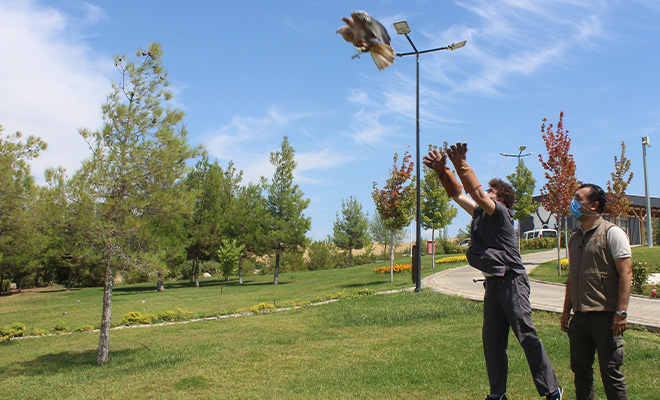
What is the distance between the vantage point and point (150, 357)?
8.87m

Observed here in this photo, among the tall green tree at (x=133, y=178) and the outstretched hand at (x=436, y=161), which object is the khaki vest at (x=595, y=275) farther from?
the tall green tree at (x=133, y=178)

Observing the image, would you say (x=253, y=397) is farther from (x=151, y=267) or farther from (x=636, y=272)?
(x=636, y=272)

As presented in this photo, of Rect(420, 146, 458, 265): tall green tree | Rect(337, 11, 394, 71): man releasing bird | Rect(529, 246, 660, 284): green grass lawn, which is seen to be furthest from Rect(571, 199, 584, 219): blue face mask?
Rect(420, 146, 458, 265): tall green tree

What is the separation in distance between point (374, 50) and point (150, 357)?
7.89 metres

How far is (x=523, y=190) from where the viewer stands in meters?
26.3

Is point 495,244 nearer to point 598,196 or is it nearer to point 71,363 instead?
point 598,196

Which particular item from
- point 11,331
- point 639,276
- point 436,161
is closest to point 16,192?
point 11,331

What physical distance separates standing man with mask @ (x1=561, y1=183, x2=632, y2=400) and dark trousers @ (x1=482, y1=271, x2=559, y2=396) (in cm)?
30

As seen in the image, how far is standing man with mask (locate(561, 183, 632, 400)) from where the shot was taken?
11.7ft

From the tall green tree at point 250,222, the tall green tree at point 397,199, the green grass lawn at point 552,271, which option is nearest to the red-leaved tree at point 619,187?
the green grass lawn at point 552,271

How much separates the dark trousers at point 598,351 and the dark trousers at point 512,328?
22 centimetres

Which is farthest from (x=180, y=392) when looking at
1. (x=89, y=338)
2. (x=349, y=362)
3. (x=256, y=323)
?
(x=89, y=338)

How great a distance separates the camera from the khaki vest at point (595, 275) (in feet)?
12.0

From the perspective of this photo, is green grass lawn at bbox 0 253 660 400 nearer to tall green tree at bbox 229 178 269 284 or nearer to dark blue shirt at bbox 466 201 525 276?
dark blue shirt at bbox 466 201 525 276
